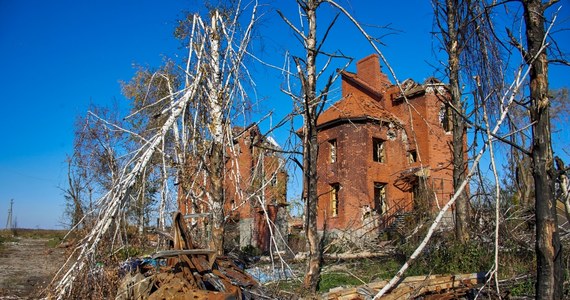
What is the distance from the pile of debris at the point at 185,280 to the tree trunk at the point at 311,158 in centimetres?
95

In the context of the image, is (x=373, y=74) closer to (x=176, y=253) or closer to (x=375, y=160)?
(x=375, y=160)

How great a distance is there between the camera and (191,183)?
7.36 metres

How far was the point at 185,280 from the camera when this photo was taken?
18.5ft

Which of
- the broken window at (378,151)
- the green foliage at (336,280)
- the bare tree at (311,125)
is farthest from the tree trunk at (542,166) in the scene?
the broken window at (378,151)

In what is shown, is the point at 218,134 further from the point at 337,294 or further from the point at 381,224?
the point at 381,224

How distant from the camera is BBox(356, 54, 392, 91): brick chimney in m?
29.0

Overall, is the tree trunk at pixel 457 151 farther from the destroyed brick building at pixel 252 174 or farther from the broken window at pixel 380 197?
the broken window at pixel 380 197

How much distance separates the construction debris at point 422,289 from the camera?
7336 millimetres

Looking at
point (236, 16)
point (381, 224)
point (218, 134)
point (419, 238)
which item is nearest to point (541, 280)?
point (218, 134)

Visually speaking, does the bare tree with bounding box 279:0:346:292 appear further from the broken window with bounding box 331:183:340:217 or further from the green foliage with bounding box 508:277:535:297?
the broken window with bounding box 331:183:340:217

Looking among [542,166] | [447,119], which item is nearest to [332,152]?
[447,119]

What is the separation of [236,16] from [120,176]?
3449 millimetres

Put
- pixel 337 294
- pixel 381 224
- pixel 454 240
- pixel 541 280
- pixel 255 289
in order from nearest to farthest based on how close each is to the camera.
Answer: pixel 541 280
pixel 255 289
pixel 337 294
pixel 454 240
pixel 381 224

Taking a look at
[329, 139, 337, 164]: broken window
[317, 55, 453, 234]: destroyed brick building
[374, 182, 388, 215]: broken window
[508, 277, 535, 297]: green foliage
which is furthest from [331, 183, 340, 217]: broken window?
[508, 277, 535, 297]: green foliage
